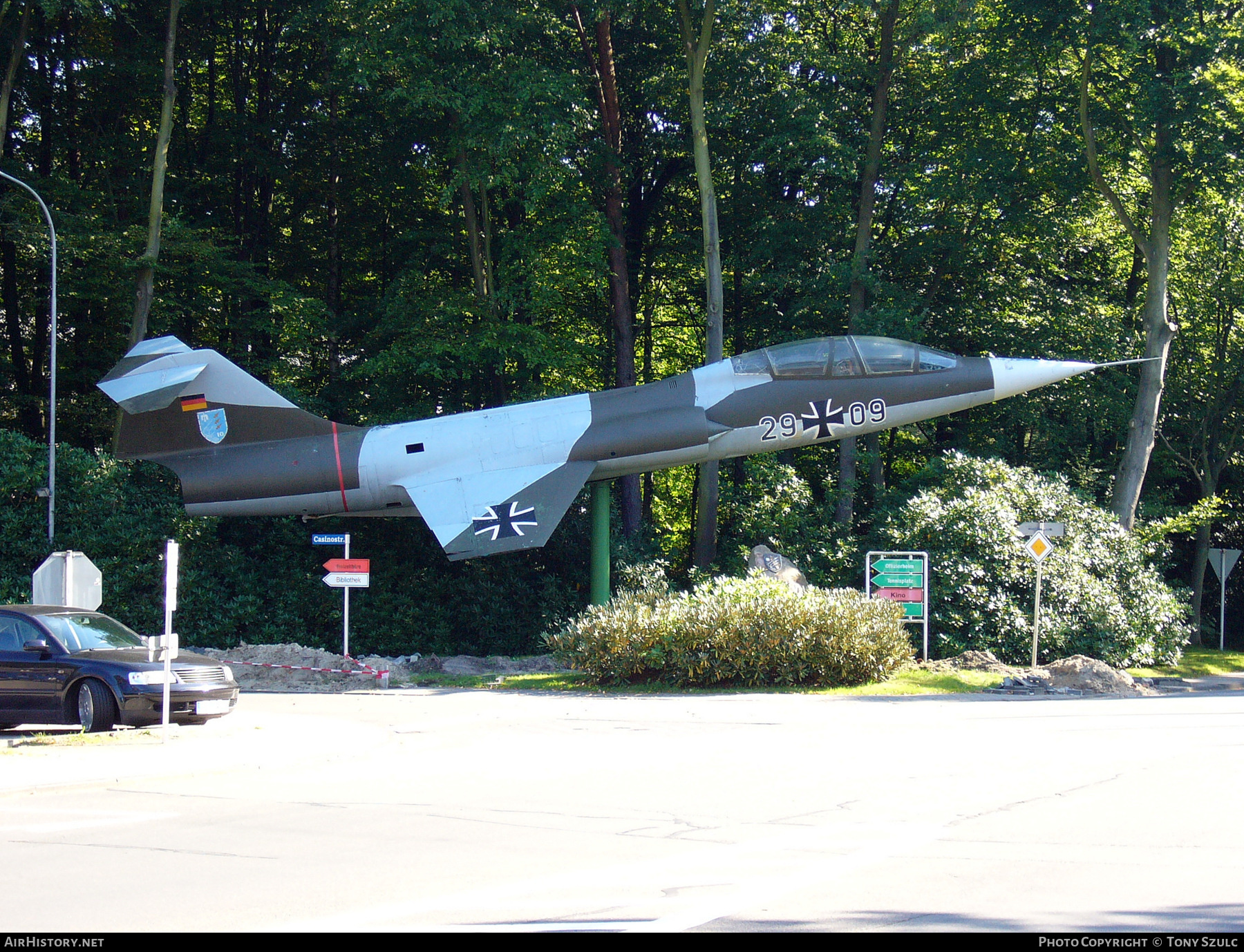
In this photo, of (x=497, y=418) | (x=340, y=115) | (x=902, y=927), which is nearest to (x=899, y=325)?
(x=497, y=418)

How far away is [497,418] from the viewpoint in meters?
21.9

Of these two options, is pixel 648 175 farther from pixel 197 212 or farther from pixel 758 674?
pixel 758 674

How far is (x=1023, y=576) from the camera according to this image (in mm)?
23703

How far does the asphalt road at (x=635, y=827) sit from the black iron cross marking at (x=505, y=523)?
6.69 meters

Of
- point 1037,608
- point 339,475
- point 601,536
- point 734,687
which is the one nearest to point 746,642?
point 734,687

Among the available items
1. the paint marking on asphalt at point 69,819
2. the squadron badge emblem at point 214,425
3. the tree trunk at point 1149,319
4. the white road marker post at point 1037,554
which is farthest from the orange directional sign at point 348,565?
the tree trunk at point 1149,319

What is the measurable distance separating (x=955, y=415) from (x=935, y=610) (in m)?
11.5

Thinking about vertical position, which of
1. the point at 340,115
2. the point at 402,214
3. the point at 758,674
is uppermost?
the point at 340,115

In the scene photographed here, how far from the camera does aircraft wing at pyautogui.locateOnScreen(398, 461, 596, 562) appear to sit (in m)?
20.6

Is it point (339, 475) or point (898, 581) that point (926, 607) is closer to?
point (898, 581)

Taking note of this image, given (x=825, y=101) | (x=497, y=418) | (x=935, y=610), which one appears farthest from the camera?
(x=825, y=101)

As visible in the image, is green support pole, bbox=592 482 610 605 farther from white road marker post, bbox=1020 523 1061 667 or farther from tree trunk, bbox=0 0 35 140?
tree trunk, bbox=0 0 35 140

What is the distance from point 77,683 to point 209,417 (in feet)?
31.9

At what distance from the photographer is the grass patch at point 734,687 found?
18.6 meters
